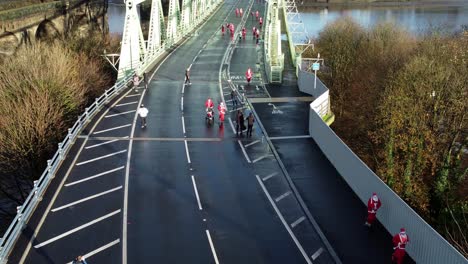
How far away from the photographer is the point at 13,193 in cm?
3500

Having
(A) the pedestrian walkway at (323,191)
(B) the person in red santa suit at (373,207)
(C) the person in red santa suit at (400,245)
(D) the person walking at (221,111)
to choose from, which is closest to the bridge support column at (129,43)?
(A) the pedestrian walkway at (323,191)

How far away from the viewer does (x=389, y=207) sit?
17.3m

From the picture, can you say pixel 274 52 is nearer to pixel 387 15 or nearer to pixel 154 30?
pixel 154 30

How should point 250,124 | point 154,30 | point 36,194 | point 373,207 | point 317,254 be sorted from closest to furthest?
1. point 317,254
2. point 373,207
3. point 36,194
4. point 250,124
5. point 154,30

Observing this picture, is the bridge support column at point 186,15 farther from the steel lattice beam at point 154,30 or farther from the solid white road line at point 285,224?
the solid white road line at point 285,224

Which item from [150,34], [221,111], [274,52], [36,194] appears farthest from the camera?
[150,34]

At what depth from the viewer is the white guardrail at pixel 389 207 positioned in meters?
14.3

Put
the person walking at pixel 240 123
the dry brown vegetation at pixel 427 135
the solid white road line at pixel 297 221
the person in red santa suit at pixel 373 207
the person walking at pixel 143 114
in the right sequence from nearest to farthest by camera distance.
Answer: the person in red santa suit at pixel 373 207 → the solid white road line at pixel 297 221 → the person walking at pixel 240 123 → the person walking at pixel 143 114 → the dry brown vegetation at pixel 427 135

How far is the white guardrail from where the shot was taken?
14342 mm

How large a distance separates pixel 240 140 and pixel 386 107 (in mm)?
11166

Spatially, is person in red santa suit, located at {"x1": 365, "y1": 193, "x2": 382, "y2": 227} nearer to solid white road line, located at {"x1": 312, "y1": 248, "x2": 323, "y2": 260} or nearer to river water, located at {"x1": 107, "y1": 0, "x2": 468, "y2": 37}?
solid white road line, located at {"x1": 312, "y1": 248, "x2": 323, "y2": 260}

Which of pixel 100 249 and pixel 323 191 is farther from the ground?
pixel 323 191

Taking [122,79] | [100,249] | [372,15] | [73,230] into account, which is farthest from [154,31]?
[372,15]

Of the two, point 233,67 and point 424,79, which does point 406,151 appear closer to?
point 424,79
